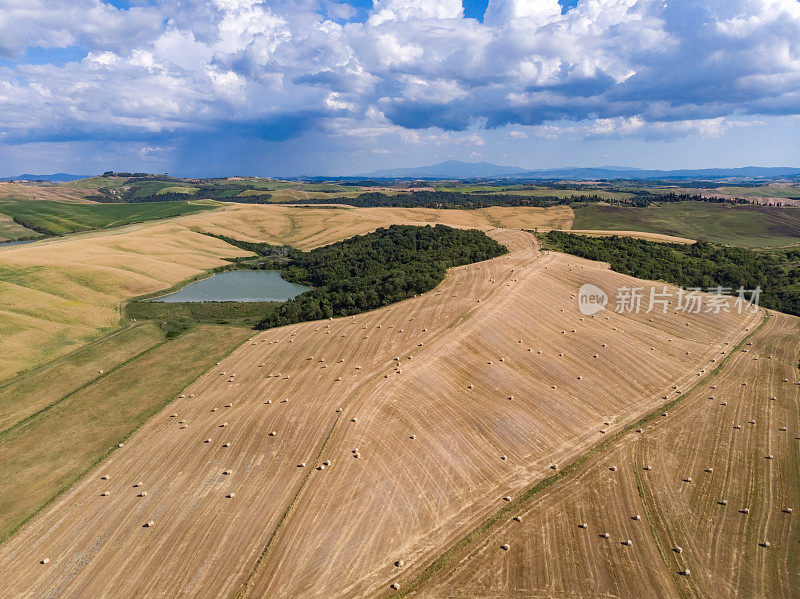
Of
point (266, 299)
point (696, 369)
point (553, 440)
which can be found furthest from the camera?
point (266, 299)

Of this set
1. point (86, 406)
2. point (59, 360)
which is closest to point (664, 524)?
point (86, 406)

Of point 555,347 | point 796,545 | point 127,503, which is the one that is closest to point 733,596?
point 796,545

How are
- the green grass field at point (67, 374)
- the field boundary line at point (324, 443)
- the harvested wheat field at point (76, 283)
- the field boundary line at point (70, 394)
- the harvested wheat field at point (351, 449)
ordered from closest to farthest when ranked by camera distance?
the field boundary line at point (324, 443)
the harvested wheat field at point (351, 449)
the field boundary line at point (70, 394)
the green grass field at point (67, 374)
the harvested wheat field at point (76, 283)

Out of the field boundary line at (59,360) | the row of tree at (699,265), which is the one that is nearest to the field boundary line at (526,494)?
the row of tree at (699,265)

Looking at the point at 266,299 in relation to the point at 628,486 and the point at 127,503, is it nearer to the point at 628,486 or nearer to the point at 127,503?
the point at 127,503

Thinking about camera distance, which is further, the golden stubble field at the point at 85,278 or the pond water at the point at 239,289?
the pond water at the point at 239,289

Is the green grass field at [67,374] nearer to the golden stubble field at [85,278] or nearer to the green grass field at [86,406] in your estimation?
the green grass field at [86,406]

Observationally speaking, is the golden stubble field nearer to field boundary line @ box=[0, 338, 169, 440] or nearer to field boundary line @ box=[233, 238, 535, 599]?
field boundary line @ box=[0, 338, 169, 440]

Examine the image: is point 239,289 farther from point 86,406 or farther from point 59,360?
point 86,406
